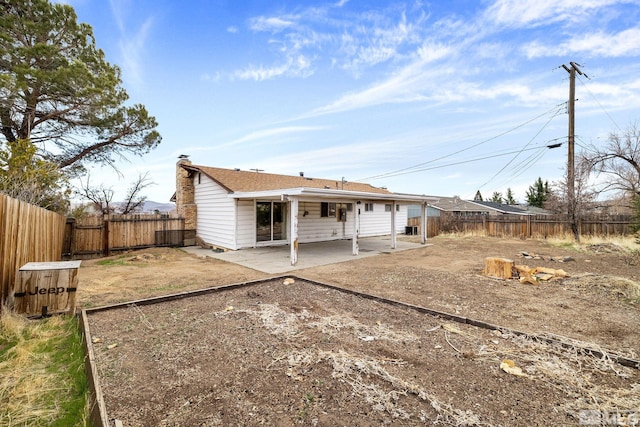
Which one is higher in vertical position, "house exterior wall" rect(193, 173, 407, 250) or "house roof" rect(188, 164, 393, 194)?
"house roof" rect(188, 164, 393, 194)

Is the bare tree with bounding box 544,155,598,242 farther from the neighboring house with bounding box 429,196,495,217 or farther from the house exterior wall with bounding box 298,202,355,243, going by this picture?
the neighboring house with bounding box 429,196,495,217

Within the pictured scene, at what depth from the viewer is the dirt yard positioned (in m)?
2.27

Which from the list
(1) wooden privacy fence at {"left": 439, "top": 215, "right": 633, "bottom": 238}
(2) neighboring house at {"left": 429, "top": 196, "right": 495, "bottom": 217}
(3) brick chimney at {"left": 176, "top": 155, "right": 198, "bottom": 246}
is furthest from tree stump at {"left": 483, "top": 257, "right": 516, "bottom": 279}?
(2) neighboring house at {"left": 429, "top": 196, "right": 495, "bottom": 217}

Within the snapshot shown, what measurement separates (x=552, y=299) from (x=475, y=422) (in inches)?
182

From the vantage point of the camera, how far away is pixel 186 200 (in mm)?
14180

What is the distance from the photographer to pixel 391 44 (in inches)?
444

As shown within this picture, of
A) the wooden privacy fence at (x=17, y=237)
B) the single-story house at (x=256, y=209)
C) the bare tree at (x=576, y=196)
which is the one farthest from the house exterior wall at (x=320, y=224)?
the bare tree at (x=576, y=196)

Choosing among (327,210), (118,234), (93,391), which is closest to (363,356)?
(93,391)

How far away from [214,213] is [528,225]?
1640cm

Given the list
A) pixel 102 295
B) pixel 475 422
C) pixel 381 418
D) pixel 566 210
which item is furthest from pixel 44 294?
pixel 566 210

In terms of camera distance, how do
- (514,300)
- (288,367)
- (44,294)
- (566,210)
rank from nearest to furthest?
(288,367) < (44,294) < (514,300) < (566,210)

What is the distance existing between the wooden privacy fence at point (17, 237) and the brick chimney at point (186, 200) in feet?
23.5

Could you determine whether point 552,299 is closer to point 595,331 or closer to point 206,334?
point 595,331

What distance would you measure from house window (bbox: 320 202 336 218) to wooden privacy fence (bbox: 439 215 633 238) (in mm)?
8465
